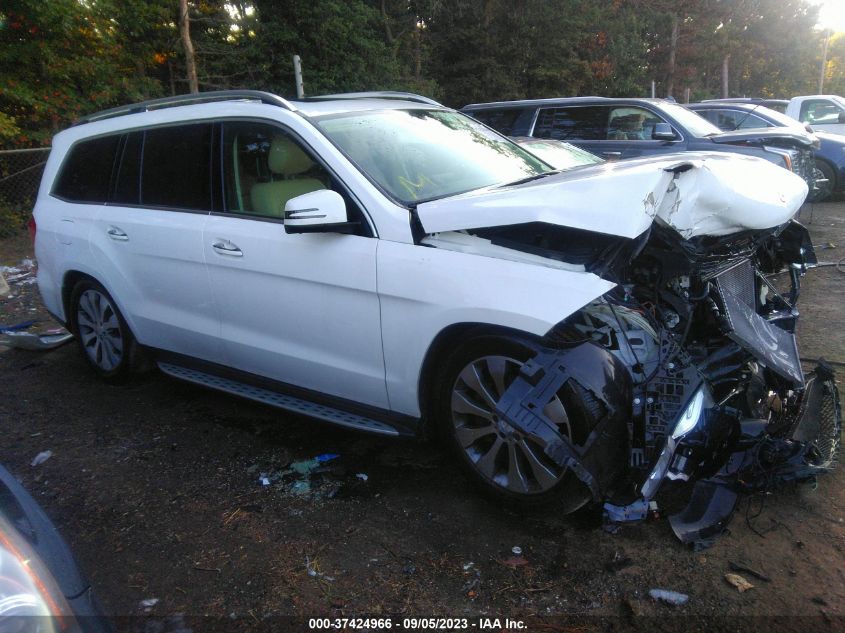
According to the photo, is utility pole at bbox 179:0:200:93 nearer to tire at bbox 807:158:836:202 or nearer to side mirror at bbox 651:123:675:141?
side mirror at bbox 651:123:675:141

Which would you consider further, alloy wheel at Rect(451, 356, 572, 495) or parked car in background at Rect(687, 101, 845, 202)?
parked car in background at Rect(687, 101, 845, 202)

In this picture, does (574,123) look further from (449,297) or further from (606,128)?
(449,297)

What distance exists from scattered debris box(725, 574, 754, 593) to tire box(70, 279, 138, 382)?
3.90 metres

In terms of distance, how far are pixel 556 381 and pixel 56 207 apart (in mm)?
4026

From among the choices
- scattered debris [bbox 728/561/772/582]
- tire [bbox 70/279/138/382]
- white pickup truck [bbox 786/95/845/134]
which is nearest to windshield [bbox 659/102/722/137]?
white pickup truck [bbox 786/95/845/134]

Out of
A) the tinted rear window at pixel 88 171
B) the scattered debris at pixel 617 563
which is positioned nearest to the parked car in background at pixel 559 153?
the tinted rear window at pixel 88 171

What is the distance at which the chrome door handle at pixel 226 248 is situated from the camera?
3541 mm

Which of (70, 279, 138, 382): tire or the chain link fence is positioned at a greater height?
the chain link fence

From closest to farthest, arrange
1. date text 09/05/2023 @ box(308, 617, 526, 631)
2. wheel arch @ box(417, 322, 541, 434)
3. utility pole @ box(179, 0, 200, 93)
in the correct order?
date text 09/05/2023 @ box(308, 617, 526, 631) → wheel arch @ box(417, 322, 541, 434) → utility pole @ box(179, 0, 200, 93)

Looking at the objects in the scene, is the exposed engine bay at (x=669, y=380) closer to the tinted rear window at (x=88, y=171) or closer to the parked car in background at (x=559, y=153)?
the tinted rear window at (x=88, y=171)

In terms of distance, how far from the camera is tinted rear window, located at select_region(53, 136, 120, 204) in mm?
4456

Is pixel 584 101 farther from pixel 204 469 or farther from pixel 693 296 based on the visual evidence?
pixel 204 469

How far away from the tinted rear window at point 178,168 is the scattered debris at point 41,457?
164 centimetres

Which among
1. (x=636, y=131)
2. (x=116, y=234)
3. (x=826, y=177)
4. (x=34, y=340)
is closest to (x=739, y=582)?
(x=116, y=234)
